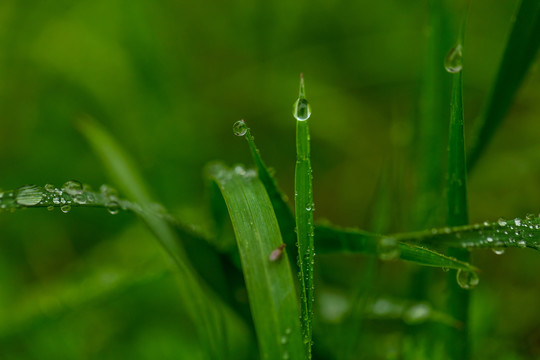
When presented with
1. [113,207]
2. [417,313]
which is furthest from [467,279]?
[113,207]

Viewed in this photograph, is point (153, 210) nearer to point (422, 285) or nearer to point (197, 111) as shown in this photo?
point (422, 285)

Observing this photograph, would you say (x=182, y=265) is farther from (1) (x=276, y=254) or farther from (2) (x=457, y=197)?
(2) (x=457, y=197)

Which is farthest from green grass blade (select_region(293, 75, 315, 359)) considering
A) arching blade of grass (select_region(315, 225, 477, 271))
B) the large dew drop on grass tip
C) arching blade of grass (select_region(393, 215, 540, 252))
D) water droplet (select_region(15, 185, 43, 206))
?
water droplet (select_region(15, 185, 43, 206))

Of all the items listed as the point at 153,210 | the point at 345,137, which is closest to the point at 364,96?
the point at 345,137

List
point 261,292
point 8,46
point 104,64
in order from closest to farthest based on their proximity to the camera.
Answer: point 261,292
point 8,46
point 104,64

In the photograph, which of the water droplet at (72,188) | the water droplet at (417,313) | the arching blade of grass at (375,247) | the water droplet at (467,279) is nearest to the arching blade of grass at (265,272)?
the arching blade of grass at (375,247)

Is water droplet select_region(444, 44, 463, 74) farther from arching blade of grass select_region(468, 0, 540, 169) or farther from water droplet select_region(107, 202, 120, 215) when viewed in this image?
water droplet select_region(107, 202, 120, 215)

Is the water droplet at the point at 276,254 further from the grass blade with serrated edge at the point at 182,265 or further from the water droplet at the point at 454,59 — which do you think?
the water droplet at the point at 454,59
